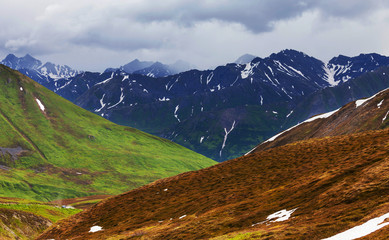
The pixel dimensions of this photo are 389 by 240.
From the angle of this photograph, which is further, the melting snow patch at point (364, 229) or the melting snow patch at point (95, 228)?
the melting snow patch at point (95, 228)

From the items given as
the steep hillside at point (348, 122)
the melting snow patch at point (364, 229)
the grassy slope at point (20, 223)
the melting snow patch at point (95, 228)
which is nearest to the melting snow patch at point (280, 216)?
the melting snow patch at point (364, 229)

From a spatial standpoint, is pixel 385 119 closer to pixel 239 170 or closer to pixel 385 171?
pixel 239 170

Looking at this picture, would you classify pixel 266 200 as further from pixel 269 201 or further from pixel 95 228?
pixel 95 228

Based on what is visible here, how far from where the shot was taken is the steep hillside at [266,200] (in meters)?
35.3

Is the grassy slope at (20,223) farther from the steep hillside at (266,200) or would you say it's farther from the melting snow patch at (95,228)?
the melting snow patch at (95,228)

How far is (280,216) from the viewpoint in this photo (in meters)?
41.8

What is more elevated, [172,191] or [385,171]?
[172,191]

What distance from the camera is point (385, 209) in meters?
31.0

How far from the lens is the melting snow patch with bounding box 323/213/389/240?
92.3 feet

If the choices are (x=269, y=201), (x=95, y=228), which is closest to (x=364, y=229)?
(x=269, y=201)

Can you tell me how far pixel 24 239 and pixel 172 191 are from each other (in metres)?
40.0

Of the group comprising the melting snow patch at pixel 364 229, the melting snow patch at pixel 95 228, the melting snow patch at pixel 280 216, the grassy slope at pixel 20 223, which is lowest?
the melting snow patch at pixel 364 229

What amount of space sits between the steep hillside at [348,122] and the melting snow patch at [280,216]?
102 meters

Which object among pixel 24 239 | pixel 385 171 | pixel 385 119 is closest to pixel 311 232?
pixel 385 171
